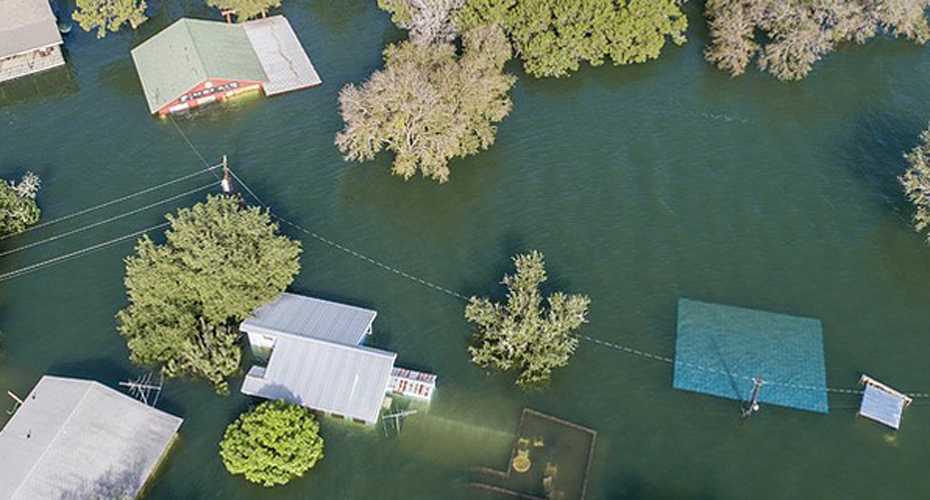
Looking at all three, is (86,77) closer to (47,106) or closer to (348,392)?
(47,106)

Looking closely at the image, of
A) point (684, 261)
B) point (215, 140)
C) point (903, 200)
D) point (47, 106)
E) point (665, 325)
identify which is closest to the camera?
point (665, 325)

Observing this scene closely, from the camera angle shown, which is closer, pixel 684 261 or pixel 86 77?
pixel 684 261

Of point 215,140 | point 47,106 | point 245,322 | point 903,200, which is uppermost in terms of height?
point 47,106

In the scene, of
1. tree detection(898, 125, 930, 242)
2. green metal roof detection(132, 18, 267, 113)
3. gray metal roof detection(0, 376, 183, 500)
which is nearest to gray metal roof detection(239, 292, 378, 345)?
gray metal roof detection(0, 376, 183, 500)

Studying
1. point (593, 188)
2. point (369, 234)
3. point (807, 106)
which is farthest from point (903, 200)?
point (369, 234)

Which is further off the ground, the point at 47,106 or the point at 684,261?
the point at 47,106

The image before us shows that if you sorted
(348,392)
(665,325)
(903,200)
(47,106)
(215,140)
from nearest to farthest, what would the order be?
1. (348,392)
2. (665,325)
3. (903,200)
4. (215,140)
5. (47,106)

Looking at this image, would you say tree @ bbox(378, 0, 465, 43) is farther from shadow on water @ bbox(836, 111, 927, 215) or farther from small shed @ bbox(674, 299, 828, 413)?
shadow on water @ bbox(836, 111, 927, 215)

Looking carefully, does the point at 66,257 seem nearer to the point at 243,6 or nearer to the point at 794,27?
the point at 243,6
